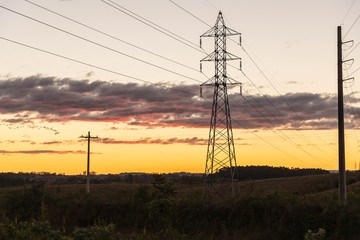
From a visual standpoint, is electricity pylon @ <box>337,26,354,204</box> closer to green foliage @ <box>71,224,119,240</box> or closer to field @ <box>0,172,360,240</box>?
field @ <box>0,172,360,240</box>

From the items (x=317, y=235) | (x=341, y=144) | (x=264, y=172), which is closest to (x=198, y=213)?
(x=317, y=235)

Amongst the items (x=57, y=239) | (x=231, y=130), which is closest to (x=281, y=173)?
(x=231, y=130)

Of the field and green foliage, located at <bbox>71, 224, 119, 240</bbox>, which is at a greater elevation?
green foliage, located at <bbox>71, 224, 119, 240</bbox>

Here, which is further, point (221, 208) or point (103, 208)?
point (103, 208)

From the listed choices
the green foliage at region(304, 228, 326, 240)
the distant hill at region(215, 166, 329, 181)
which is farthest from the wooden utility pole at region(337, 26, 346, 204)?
the distant hill at region(215, 166, 329, 181)

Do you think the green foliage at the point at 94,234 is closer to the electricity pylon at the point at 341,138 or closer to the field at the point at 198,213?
the field at the point at 198,213

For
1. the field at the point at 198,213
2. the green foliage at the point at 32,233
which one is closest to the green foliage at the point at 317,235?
the field at the point at 198,213

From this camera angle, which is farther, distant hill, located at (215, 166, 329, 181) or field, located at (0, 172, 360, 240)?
distant hill, located at (215, 166, 329, 181)

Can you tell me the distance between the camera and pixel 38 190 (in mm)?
43781

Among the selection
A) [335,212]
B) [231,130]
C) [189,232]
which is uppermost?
[231,130]

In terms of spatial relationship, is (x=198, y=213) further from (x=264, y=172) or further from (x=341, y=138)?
(x=264, y=172)

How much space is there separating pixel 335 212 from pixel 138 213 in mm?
16517

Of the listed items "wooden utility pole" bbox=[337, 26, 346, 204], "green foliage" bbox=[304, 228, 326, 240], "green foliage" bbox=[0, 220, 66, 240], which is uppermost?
"wooden utility pole" bbox=[337, 26, 346, 204]

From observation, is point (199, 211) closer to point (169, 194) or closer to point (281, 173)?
point (169, 194)
